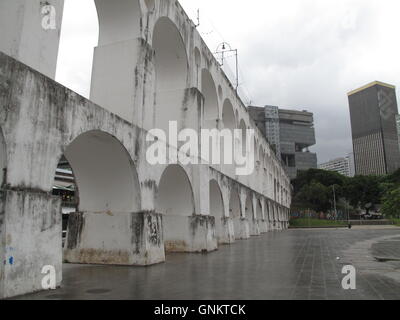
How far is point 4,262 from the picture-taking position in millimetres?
4512

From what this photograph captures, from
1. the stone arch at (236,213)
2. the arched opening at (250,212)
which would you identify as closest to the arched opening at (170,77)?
the stone arch at (236,213)

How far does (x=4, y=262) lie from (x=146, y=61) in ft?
19.7

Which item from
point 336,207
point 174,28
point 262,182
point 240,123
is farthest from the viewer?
point 336,207

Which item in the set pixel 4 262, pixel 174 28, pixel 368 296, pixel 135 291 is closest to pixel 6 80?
pixel 4 262

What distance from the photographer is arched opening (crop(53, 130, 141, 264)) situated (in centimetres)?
795

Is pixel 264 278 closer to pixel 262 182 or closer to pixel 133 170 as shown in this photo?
pixel 133 170

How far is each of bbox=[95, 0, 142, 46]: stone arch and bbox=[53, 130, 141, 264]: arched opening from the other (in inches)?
125

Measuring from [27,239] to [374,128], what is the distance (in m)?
102

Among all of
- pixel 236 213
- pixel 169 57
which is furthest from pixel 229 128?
pixel 169 57

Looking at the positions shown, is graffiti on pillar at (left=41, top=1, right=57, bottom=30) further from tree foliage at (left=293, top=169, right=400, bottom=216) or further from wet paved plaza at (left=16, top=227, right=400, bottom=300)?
tree foliage at (left=293, top=169, right=400, bottom=216)

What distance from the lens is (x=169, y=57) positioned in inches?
480

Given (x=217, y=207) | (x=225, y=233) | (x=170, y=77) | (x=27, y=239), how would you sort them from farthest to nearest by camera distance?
(x=225, y=233), (x=217, y=207), (x=170, y=77), (x=27, y=239)

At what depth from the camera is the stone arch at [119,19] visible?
29.0 ft

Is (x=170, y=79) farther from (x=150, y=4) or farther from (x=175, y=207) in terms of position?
(x=175, y=207)
